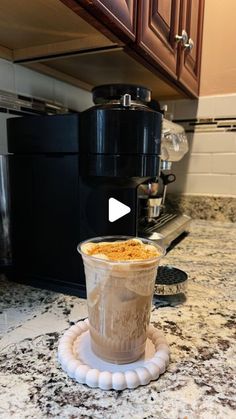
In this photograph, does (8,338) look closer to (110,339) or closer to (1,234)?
(110,339)

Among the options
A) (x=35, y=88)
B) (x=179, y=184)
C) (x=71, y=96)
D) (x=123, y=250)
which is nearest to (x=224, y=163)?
(x=179, y=184)

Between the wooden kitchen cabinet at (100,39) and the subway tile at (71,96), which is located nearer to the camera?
the wooden kitchen cabinet at (100,39)

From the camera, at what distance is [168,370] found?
0.34 metres

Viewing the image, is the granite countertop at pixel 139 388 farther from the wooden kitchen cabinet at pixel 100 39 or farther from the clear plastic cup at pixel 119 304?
the wooden kitchen cabinet at pixel 100 39

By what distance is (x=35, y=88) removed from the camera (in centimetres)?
80

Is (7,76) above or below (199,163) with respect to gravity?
above

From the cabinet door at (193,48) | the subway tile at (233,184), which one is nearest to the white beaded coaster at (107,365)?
the cabinet door at (193,48)

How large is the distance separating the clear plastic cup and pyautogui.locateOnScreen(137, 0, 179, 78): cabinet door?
49 cm

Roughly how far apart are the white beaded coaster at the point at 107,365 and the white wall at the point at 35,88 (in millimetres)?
482

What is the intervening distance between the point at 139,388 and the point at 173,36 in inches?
32.4

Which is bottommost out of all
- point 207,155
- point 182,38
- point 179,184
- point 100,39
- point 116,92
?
point 179,184

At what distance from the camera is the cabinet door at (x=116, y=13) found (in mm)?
452

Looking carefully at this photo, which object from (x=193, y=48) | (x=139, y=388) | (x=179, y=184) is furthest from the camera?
(x=179, y=184)
